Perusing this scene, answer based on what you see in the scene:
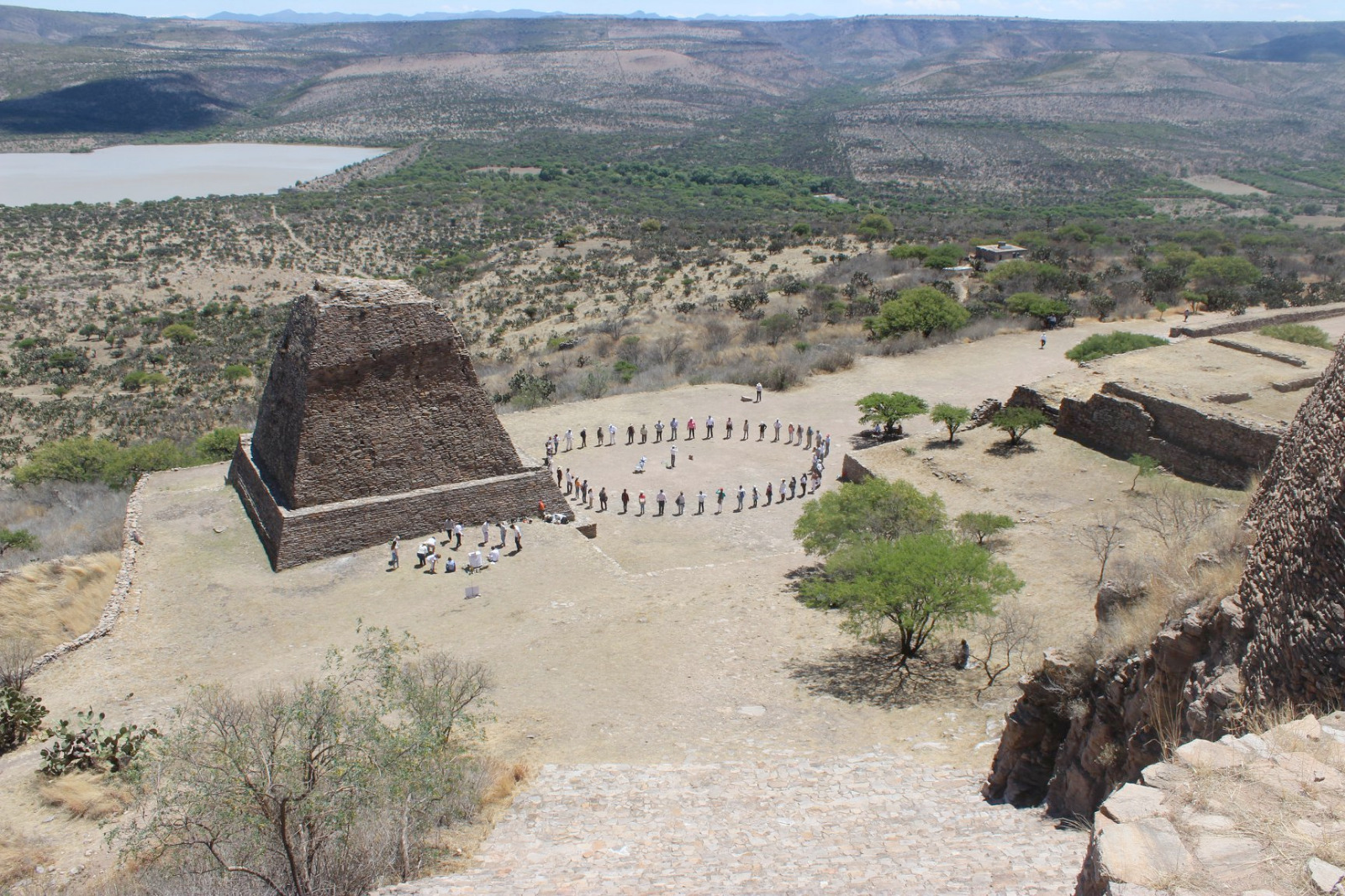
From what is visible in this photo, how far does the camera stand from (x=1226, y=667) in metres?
5.81

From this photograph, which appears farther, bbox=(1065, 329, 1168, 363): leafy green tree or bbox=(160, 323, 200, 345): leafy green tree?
bbox=(160, 323, 200, 345): leafy green tree

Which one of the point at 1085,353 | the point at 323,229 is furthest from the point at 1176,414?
the point at 323,229

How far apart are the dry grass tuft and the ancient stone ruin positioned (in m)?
2.76

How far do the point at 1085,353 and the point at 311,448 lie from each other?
21767 mm

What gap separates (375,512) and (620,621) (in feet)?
18.0

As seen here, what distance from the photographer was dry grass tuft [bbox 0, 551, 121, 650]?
14.6 meters

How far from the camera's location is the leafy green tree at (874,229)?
56.1m

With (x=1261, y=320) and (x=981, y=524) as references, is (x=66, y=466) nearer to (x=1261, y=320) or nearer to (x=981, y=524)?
(x=981, y=524)

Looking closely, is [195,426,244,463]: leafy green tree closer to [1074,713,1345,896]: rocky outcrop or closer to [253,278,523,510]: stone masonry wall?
[253,278,523,510]: stone masonry wall

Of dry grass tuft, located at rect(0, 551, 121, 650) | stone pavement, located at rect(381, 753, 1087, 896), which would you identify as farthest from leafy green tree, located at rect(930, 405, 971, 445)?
dry grass tuft, located at rect(0, 551, 121, 650)

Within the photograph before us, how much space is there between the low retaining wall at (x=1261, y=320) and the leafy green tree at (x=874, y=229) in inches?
1044

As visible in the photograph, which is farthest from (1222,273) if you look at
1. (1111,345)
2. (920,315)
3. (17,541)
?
(17,541)

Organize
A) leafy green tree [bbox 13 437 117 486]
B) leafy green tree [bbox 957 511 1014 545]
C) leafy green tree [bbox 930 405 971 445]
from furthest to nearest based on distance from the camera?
leafy green tree [bbox 13 437 117 486], leafy green tree [bbox 930 405 971 445], leafy green tree [bbox 957 511 1014 545]

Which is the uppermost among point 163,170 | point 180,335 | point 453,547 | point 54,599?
point 453,547
